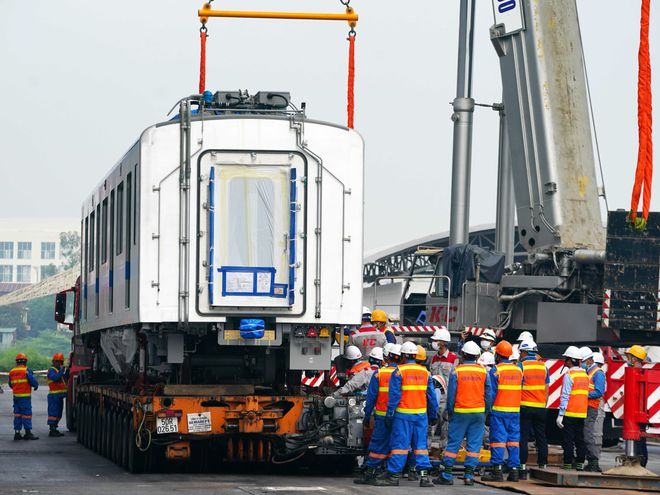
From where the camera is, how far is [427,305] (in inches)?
987

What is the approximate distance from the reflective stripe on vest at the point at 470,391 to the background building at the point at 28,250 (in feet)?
500

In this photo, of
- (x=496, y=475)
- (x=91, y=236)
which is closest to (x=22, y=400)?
(x=91, y=236)

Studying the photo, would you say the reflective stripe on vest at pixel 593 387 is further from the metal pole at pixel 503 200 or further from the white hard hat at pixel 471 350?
the metal pole at pixel 503 200

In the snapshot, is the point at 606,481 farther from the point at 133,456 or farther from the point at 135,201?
the point at 135,201

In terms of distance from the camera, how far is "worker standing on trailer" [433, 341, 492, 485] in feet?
50.0

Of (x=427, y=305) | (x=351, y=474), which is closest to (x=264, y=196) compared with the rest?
(x=351, y=474)

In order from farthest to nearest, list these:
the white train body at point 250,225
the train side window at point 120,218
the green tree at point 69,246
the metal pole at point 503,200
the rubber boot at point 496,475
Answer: the green tree at point 69,246 → the metal pole at point 503,200 → the train side window at point 120,218 → the rubber boot at point 496,475 → the white train body at point 250,225

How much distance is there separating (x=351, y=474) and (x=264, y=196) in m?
3.66

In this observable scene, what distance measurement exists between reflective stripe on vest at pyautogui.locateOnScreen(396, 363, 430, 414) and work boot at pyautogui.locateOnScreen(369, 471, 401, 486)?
2.28ft

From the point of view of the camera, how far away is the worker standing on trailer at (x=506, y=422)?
15609 millimetres

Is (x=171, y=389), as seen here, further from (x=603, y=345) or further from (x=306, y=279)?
(x=603, y=345)

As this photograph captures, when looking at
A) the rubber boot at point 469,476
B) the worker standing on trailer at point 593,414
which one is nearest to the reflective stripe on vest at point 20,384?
the worker standing on trailer at point 593,414

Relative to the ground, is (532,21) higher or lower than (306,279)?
higher

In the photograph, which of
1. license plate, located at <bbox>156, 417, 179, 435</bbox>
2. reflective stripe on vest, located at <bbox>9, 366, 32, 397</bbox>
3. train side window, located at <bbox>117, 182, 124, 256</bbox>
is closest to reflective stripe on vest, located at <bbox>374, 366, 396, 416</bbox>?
license plate, located at <bbox>156, 417, 179, 435</bbox>
